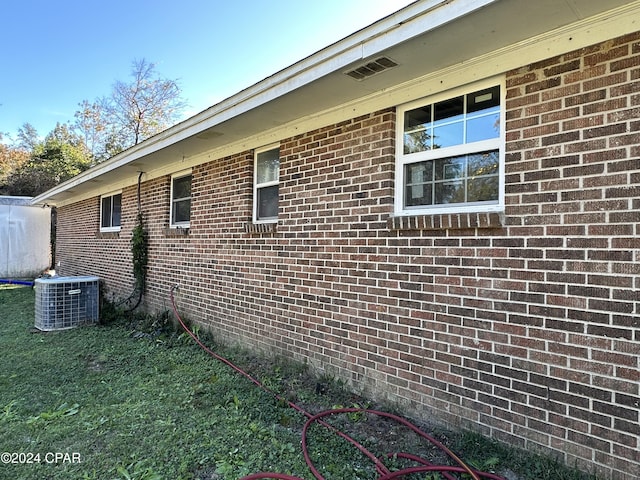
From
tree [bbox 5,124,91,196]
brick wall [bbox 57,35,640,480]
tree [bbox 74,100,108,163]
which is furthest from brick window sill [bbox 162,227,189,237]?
tree [bbox 74,100,108,163]

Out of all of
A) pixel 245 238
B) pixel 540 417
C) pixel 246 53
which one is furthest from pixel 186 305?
pixel 246 53

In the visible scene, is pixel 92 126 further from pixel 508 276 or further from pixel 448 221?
pixel 508 276

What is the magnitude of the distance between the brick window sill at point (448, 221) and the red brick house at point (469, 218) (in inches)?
0.5

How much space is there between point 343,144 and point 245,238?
77.2 inches

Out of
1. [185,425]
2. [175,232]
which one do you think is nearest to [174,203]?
[175,232]

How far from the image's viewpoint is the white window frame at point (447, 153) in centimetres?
266

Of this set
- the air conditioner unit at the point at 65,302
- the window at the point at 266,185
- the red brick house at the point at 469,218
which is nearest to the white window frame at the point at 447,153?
the red brick house at the point at 469,218

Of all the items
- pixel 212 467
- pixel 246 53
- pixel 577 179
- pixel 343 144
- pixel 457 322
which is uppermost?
pixel 246 53

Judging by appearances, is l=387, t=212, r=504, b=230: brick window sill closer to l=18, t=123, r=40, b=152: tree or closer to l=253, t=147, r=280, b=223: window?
l=253, t=147, r=280, b=223: window

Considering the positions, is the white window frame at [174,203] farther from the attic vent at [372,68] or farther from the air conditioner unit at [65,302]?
the attic vent at [372,68]

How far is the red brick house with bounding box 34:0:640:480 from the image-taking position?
84.2 inches

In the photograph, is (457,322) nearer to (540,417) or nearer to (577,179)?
(540,417)

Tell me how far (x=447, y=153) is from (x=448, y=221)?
586 millimetres

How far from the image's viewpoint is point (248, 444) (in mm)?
2686
